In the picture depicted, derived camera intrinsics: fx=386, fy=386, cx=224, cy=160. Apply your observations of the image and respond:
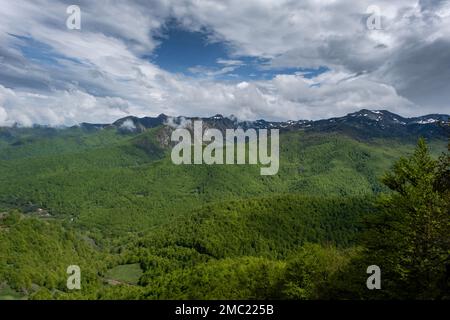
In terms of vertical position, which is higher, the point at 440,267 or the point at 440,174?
the point at 440,174

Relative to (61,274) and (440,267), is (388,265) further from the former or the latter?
(61,274)

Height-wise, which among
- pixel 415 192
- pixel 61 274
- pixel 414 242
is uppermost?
pixel 415 192

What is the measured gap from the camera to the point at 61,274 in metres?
188

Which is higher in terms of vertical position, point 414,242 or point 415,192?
point 415,192
